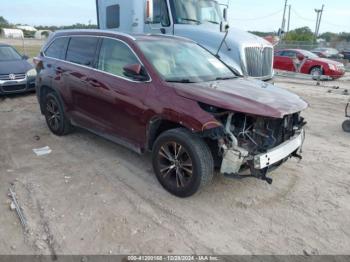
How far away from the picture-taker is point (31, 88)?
950 cm

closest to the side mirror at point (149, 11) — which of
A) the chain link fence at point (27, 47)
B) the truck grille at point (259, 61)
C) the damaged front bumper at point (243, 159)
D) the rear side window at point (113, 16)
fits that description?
the rear side window at point (113, 16)

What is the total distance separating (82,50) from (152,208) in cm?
290

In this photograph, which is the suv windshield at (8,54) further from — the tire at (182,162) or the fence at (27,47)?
the fence at (27,47)

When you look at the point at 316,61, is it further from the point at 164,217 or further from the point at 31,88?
the point at 164,217

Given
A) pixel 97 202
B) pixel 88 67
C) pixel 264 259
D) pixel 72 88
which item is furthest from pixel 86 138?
pixel 264 259

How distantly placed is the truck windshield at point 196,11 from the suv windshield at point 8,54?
5.28 meters

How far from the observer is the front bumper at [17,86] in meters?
8.87

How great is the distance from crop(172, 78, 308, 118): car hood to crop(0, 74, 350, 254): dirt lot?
3.64ft

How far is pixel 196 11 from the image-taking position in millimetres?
8555

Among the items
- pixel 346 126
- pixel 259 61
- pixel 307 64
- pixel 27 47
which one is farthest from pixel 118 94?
pixel 27 47

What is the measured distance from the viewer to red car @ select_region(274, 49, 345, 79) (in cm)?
1589

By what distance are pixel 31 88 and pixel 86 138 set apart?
457 centimetres

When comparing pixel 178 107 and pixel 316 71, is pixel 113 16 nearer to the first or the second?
pixel 178 107

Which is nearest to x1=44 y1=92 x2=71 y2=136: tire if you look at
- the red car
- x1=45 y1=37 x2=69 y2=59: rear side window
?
x1=45 y1=37 x2=69 y2=59: rear side window
